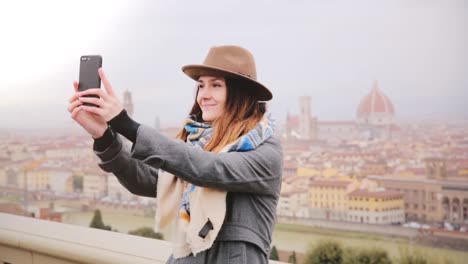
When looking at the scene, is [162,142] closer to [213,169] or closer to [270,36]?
[213,169]

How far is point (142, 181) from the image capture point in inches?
41.7

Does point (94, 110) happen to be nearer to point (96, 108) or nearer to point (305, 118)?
point (96, 108)

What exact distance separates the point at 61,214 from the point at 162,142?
10.9 ft

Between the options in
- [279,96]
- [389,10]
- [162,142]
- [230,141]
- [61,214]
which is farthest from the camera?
[61,214]

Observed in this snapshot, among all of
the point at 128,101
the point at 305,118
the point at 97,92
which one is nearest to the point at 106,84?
the point at 97,92

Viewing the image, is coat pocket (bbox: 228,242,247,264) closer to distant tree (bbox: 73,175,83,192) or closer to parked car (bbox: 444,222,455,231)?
parked car (bbox: 444,222,455,231)

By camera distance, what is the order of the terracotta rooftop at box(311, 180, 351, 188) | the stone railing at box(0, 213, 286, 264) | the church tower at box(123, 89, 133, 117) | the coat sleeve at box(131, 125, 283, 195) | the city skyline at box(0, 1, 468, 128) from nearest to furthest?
the coat sleeve at box(131, 125, 283, 195)
the stone railing at box(0, 213, 286, 264)
the city skyline at box(0, 1, 468, 128)
the terracotta rooftop at box(311, 180, 351, 188)
the church tower at box(123, 89, 133, 117)

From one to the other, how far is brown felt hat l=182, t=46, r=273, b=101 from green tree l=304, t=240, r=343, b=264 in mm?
1532

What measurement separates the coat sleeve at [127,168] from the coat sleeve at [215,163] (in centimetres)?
18

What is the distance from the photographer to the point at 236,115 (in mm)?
958

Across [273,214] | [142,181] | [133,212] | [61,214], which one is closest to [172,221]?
[142,181]

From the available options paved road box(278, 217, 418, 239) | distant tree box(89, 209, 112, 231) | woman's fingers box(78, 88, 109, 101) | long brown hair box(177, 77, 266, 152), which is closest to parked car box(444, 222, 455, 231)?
paved road box(278, 217, 418, 239)

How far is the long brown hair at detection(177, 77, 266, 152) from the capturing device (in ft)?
3.03

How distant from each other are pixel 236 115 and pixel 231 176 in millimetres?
155
